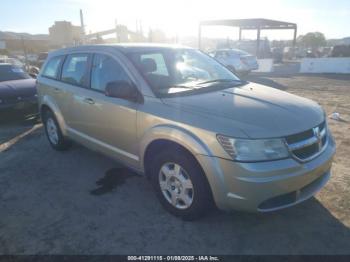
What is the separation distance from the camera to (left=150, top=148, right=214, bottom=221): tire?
291 centimetres

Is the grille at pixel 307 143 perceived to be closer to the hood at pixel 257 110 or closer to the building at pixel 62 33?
the hood at pixel 257 110

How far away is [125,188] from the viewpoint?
407cm

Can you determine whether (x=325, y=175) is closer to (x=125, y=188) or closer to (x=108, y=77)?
(x=125, y=188)

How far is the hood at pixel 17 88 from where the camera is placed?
740 cm

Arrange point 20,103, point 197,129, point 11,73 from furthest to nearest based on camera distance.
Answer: point 11,73, point 20,103, point 197,129

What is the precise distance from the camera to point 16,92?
24.7ft

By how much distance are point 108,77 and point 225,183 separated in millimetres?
2087

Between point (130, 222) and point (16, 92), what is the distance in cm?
576

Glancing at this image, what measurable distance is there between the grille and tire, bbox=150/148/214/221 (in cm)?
85

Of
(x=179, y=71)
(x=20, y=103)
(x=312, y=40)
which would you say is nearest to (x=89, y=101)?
(x=179, y=71)

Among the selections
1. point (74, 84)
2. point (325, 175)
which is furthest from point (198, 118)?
point (74, 84)

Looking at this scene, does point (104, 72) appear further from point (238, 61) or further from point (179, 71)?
point (238, 61)

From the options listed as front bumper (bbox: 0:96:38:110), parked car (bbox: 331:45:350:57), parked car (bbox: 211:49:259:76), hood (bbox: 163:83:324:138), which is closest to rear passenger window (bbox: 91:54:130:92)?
hood (bbox: 163:83:324:138)

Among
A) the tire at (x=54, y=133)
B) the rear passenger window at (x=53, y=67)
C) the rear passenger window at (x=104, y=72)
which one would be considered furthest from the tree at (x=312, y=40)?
the rear passenger window at (x=104, y=72)
